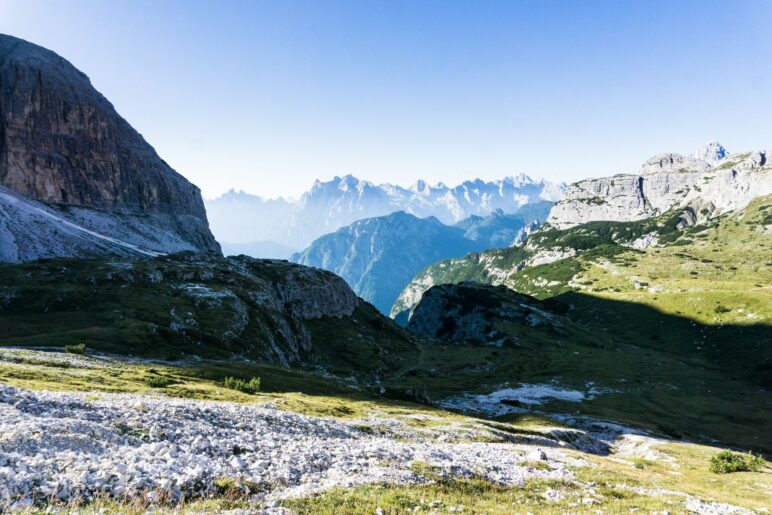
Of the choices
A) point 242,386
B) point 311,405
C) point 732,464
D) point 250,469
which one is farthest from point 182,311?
point 732,464

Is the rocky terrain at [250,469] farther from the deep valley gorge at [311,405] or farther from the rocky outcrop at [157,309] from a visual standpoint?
the rocky outcrop at [157,309]

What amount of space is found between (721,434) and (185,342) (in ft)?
383

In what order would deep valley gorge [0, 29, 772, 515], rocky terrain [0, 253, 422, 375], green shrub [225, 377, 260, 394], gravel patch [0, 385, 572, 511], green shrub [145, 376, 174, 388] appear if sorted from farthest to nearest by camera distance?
rocky terrain [0, 253, 422, 375], green shrub [225, 377, 260, 394], green shrub [145, 376, 174, 388], deep valley gorge [0, 29, 772, 515], gravel patch [0, 385, 572, 511]

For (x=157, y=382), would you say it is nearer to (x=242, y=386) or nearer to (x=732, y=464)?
(x=242, y=386)

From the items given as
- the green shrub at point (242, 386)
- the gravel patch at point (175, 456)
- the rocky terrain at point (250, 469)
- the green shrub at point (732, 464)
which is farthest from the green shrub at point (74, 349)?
the green shrub at point (732, 464)

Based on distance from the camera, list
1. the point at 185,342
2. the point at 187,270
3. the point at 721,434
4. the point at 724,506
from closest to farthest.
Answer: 1. the point at 724,506
2. the point at 185,342
3. the point at 721,434
4. the point at 187,270

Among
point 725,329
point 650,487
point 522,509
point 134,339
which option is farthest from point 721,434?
point 725,329

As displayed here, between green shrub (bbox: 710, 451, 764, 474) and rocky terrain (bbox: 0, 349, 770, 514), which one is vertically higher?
rocky terrain (bbox: 0, 349, 770, 514)

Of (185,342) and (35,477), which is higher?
(35,477)

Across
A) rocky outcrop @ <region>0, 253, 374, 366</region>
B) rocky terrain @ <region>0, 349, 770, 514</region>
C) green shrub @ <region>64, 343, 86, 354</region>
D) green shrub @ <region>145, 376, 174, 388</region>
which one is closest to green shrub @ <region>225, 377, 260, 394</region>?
green shrub @ <region>145, 376, 174, 388</region>

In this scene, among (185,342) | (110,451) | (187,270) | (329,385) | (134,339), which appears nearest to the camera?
(110,451)

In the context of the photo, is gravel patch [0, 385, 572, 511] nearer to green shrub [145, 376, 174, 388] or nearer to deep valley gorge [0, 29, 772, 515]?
deep valley gorge [0, 29, 772, 515]

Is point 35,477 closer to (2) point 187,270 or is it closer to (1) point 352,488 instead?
(1) point 352,488

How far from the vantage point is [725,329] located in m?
192
